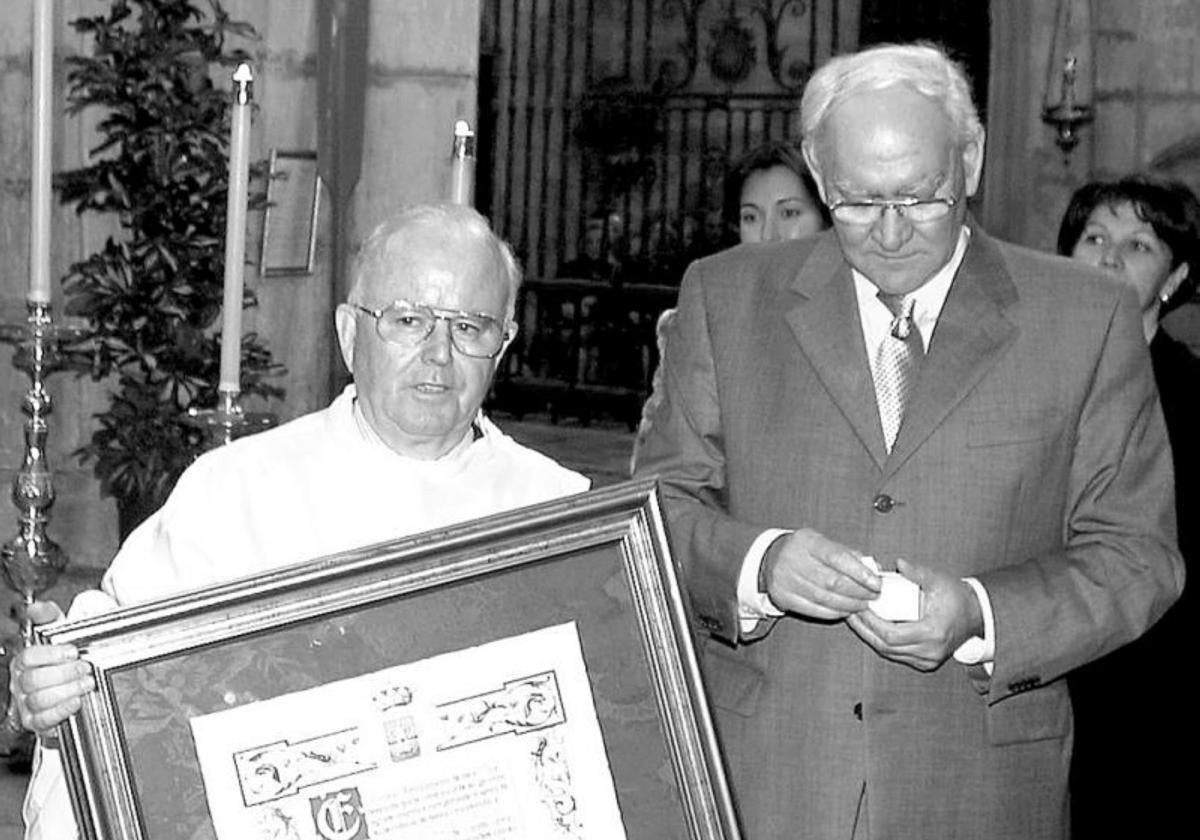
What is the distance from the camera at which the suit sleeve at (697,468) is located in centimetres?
246

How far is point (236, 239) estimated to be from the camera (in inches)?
115

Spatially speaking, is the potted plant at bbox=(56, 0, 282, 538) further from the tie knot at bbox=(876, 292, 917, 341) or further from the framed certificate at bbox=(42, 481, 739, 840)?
the framed certificate at bbox=(42, 481, 739, 840)

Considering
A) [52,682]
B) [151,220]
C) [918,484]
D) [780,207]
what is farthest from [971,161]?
[151,220]

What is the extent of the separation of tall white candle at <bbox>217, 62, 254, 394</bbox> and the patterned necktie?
88cm

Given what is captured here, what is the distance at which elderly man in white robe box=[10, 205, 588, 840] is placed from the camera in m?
2.36

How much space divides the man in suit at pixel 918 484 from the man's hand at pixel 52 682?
2.56ft

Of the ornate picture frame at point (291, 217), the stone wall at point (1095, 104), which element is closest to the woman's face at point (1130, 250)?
the ornate picture frame at point (291, 217)

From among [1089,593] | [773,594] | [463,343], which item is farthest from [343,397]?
[1089,593]

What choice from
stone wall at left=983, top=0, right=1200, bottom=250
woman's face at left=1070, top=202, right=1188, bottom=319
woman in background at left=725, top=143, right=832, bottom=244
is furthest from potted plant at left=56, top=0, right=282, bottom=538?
stone wall at left=983, top=0, right=1200, bottom=250

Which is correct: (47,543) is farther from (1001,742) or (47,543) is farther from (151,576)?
(1001,742)

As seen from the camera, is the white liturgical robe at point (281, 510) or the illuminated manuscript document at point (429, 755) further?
the white liturgical robe at point (281, 510)

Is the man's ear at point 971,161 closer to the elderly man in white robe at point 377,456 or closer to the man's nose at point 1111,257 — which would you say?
the elderly man in white robe at point 377,456

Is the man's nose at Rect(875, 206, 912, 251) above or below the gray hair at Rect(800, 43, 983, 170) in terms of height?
below

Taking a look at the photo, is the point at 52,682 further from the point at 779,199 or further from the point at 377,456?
the point at 779,199
